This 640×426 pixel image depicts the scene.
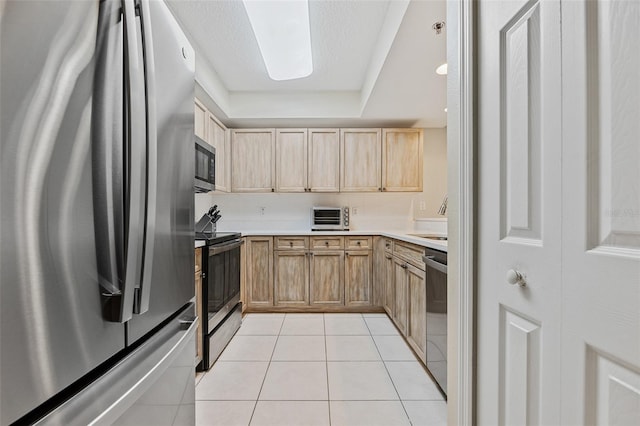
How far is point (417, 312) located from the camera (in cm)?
227

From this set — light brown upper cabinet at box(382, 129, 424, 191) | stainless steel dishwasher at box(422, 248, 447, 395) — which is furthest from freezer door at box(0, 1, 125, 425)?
light brown upper cabinet at box(382, 129, 424, 191)

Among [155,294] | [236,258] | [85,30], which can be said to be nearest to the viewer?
[85,30]

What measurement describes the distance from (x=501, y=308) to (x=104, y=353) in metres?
1.01

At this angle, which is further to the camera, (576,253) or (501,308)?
(501,308)

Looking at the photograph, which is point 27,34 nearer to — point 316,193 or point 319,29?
point 319,29

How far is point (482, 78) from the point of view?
93 cm

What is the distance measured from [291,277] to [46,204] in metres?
3.11

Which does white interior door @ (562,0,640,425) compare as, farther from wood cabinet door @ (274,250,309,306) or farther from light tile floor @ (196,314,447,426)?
wood cabinet door @ (274,250,309,306)

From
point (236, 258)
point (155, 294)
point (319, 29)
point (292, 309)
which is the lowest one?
point (292, 309)

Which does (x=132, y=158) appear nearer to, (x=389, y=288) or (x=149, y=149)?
(x=149, y=149)

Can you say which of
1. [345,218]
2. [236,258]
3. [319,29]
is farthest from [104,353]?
[345,218]

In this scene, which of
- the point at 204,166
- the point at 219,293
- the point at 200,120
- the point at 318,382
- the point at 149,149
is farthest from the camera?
the point at 200,120

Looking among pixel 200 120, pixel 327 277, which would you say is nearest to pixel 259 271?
pixel 327 277

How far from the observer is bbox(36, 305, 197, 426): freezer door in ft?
1.93
